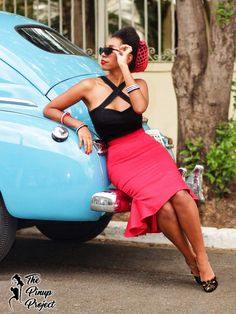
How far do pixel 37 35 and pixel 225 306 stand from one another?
8.14ft

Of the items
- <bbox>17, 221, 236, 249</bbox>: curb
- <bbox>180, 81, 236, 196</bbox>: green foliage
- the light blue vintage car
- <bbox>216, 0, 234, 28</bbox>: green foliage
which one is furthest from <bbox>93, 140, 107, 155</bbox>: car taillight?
<bbox>216, 0, 234, 28</bbox>: green foliage

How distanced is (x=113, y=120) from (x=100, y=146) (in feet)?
0.66

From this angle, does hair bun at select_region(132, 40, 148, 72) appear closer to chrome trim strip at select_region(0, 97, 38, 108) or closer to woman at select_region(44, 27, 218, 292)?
woman at select_region(44, 27, 218, 292)

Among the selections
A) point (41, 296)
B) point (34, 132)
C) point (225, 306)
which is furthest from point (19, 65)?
point (225, 306)

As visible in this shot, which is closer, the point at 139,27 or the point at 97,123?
the point at 97,123

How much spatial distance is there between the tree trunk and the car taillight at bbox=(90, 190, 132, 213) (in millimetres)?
2107

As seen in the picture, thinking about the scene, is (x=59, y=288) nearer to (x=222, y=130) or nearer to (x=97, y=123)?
(x=97, y=123)

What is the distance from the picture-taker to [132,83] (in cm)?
542

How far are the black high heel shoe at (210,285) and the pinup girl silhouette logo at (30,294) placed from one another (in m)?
0.93

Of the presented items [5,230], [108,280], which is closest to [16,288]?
[5,230]

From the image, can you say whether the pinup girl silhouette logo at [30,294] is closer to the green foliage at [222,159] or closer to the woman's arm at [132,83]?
the woman's arm at [132,83]

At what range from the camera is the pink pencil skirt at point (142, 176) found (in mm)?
5172

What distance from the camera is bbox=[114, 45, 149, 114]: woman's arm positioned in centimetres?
538

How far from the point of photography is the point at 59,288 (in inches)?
208
